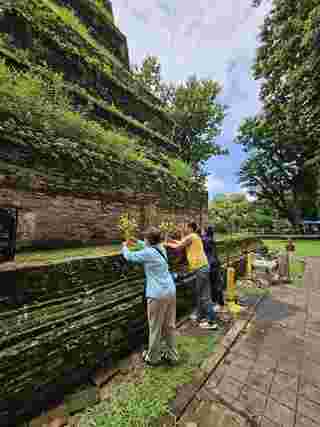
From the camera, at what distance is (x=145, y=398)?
213 centimetres

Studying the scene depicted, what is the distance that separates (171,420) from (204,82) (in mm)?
25212

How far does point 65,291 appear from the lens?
2355mm

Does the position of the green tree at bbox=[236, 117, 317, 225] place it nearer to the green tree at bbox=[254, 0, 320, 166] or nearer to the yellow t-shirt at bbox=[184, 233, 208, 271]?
the green tree at bbox=[254, 0, 320, 166]

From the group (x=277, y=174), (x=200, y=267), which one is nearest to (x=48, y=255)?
(x=200, y=267)

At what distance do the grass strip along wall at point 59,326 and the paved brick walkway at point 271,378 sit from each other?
1.25 metres

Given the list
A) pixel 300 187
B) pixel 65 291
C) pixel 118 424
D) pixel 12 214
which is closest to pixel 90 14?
pixel 12 214

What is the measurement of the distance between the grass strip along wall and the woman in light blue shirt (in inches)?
19.0

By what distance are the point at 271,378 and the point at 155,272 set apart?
79.6 inches

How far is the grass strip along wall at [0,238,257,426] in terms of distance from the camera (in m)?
1.85

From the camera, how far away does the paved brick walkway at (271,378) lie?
78.5 inches

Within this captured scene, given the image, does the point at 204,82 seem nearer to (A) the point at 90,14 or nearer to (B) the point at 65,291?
(A) the point at 90,14

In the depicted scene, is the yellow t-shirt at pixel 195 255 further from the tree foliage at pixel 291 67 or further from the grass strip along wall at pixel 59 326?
the tree foliage at pixel 291 67

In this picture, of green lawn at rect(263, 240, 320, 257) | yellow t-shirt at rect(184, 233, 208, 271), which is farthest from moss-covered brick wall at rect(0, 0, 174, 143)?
green lawn at rect(263, 240, 320, 257)

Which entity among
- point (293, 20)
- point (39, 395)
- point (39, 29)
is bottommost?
point (39, 395)
